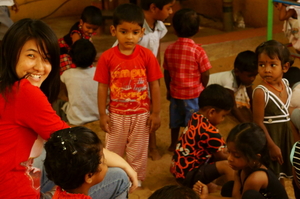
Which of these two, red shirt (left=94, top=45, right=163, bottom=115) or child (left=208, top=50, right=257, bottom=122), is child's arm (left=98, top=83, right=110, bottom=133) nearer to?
red shirt (left=94, top=45, right=163, bottom=115)

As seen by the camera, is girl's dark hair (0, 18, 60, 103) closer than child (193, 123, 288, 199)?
Yes

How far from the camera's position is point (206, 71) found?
11.2 feet

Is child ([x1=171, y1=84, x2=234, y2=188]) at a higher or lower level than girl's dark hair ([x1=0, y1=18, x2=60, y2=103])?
lower

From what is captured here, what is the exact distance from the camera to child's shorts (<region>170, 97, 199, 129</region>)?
11.5ft

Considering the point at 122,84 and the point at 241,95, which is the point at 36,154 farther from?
the point at 241,95

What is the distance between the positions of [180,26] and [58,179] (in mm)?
1969

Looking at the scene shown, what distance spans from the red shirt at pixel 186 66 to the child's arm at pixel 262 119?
0.63m

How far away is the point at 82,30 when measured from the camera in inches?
180

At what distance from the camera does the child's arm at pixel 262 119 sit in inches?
111

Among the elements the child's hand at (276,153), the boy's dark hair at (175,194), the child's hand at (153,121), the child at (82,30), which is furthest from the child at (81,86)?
the boy's dark hair at (175,194)

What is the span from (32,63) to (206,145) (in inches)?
57.2

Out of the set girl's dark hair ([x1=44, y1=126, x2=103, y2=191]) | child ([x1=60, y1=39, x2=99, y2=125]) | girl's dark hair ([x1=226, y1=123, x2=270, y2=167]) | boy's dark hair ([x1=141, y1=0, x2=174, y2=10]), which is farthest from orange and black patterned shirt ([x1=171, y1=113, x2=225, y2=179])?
child ([x1=60, y1=39, x2=99, y2=125])

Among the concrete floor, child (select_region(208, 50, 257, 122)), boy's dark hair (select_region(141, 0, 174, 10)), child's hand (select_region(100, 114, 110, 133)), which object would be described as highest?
boy's dark hair (select_region(141, 0, 174, 10))

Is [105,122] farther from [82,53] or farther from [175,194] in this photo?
[175,194]
